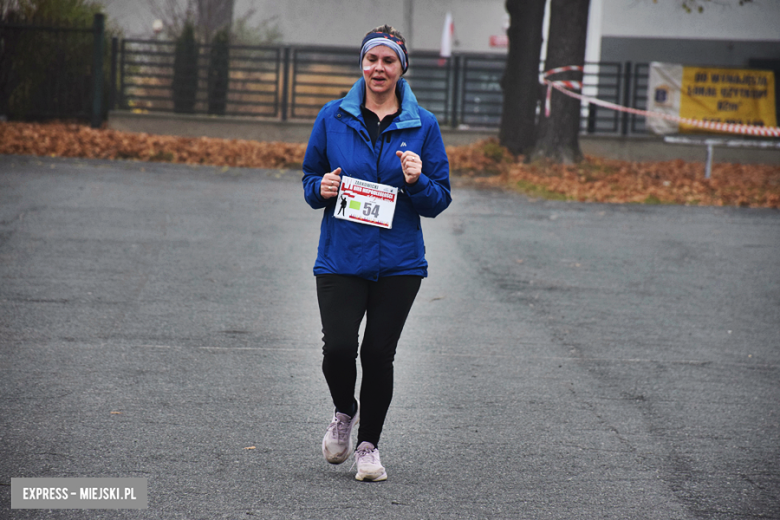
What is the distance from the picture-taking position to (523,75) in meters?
17.9

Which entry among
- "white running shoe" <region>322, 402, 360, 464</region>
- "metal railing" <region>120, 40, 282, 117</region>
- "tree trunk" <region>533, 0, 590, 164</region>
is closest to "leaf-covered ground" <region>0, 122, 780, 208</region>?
"tree trunk" <region>533, 0, 590, 164</region>

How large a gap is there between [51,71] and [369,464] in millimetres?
17713

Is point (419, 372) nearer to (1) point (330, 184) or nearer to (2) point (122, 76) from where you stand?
(1) point (330, 184)

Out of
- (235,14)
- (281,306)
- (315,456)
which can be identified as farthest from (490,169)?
(235,14)

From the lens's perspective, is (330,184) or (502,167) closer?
(330,184)

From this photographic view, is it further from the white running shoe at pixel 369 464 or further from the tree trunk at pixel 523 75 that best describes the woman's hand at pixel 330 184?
the tree trunk at pixel 523 75

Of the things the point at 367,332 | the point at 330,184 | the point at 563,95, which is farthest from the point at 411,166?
the point at 563,95

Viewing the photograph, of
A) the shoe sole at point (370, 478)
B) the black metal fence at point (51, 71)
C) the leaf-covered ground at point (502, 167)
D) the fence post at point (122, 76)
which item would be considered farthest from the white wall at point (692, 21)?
the shoe sole at point (370, 478)

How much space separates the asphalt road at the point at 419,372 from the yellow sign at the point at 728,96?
9.94 m

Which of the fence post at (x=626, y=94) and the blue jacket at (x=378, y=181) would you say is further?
the fence post at (x=626, y=94)

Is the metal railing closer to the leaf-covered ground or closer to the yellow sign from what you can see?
the leaf-covered ground

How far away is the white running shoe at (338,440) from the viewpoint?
4035 mm

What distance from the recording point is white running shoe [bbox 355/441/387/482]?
12.9ft

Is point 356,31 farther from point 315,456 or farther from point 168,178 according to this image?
point 315,456
